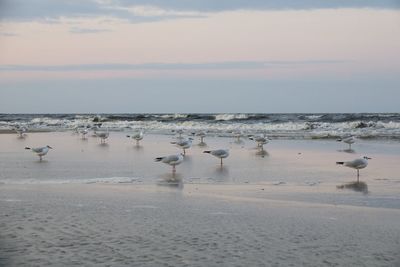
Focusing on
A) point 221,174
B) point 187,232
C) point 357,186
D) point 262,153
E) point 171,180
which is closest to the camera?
point 187,232

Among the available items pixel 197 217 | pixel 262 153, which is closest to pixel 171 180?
pixel 197 217

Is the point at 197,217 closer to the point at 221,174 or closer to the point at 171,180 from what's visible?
the point at 171,180

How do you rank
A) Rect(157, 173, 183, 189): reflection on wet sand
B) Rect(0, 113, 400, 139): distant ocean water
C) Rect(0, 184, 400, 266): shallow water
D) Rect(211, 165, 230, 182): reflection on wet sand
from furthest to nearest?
Rect(0, 113, 400, 139): distant ocean water, Rect(211, 165, 230, 182): reflection on wet sand, Rect(157, 173, 183, 189): reflection on wet sand, Rect(0, 184, 400, 266): shallow water

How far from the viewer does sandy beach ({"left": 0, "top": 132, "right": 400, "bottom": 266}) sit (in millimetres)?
5016

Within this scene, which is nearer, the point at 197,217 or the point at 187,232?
the point at 187,232

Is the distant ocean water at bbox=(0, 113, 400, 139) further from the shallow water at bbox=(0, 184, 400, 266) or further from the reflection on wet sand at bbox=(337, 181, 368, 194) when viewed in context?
the shallow water at bbox=(0, 184, 400, 266)

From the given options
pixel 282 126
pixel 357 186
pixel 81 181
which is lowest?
pixel 282 126

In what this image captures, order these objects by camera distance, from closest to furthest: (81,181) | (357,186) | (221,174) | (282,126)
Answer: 1. (357,186)
2. (81,181)
3. (221,174)
4. (282,126)

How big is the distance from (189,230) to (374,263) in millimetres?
2006

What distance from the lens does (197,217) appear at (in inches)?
265

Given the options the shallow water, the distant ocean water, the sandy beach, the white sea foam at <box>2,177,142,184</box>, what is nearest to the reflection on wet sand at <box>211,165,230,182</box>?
the sandy beach

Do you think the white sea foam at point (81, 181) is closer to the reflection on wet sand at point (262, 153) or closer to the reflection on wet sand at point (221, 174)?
the reflection on wet sand at point (221, 174)

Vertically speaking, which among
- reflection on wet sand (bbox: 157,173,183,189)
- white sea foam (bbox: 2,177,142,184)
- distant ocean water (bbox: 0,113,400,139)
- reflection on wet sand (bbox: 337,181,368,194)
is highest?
white sea foam (bbox: 2,177,142,184)

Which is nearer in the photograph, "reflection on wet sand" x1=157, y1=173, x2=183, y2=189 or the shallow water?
the shallow water
